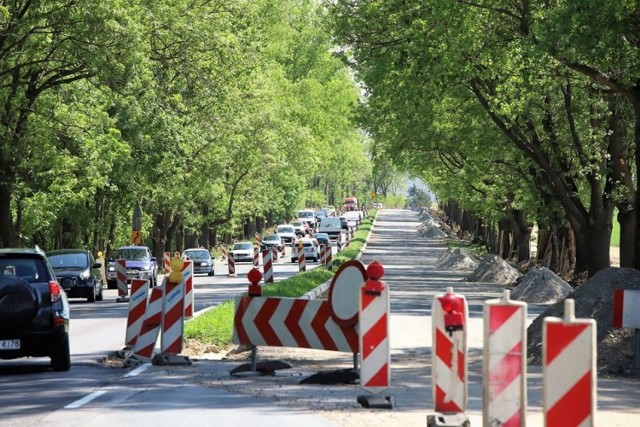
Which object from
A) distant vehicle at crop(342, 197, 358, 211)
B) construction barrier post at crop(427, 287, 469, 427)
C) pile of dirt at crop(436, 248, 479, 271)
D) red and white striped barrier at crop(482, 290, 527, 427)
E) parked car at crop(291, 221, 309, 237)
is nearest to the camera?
red and white striped barrier at crop(482, 290, 527, 427)

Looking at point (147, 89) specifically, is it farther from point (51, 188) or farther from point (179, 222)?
point (179, 222)

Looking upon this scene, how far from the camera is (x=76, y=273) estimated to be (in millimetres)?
37250

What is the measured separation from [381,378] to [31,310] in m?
5.30

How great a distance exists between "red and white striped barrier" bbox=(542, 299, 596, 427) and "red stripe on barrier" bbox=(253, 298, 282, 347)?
28.4 feet

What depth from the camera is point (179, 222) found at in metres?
74.2

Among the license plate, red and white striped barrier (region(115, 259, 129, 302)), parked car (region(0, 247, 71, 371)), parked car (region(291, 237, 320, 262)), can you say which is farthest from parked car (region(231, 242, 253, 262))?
the license plate

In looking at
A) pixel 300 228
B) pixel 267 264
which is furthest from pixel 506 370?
pixel 300 228

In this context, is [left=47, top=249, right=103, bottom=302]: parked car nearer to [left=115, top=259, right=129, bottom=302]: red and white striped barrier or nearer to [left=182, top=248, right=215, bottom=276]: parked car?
[left=115, top=259, right=129, bottom=302]: red and white striped barrier

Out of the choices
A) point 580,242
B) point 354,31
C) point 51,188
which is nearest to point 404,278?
point 580,242

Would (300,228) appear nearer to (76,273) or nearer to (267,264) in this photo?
(267,264)

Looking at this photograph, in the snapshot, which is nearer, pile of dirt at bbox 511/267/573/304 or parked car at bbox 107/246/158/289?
pile of dirt at bbox 511/267/573/304

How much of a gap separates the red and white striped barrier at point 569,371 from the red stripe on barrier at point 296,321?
27.1 feet

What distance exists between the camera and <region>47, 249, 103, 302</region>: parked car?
122 ft

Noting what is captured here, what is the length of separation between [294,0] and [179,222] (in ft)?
139
